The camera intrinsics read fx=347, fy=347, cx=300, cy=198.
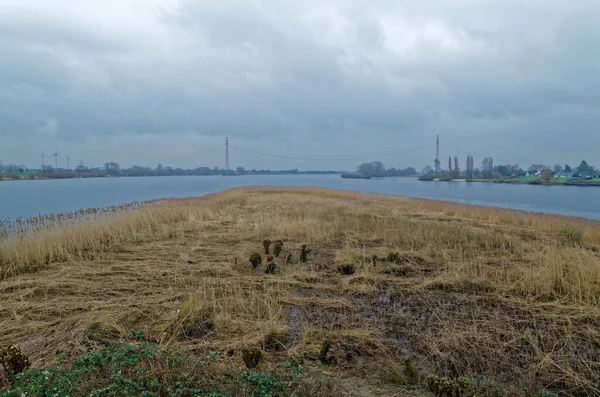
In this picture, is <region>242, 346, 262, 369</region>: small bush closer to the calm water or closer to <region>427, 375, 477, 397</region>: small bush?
<region>427, 375, 477, 397</region>: small bush

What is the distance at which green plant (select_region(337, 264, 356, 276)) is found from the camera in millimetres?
7289

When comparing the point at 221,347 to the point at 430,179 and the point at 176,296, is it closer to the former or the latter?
the point at 176,296

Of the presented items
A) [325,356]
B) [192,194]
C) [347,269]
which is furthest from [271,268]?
[192,194]

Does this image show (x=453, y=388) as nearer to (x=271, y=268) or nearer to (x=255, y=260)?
(x=271, y=268)

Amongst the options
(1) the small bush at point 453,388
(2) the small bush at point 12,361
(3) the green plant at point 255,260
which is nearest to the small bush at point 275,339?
(1) the small bush at point 453,388

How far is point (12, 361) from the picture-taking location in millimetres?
3176

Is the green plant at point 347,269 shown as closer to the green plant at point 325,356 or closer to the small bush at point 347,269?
the small bush at point 347,269

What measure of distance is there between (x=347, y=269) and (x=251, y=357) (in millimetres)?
4115

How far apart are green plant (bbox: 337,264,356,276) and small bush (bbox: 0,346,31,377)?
5.32 m

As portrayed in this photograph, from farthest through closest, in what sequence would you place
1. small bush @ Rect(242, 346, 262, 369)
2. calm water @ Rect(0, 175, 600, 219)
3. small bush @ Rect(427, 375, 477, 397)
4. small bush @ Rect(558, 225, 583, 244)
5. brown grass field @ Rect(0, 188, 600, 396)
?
calm water @ Rect(0, 175, 600, 219) → small bush @ Rect(558, 225, 583, 244) → brown grass field @ Rect(0, 188, 600, 396) → small bush @ Rect(242, 346, 262, 369) → small bush @ Rect(427, 375, 477, 397)

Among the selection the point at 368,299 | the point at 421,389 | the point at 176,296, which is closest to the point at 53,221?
the point at 176,296

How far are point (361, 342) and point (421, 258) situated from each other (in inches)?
180

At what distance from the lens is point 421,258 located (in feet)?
27.1

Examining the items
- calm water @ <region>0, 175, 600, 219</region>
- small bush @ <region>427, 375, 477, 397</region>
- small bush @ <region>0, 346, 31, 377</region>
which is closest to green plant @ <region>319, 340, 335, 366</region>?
small bush @ <region>427, 375, 477, 397</region>
